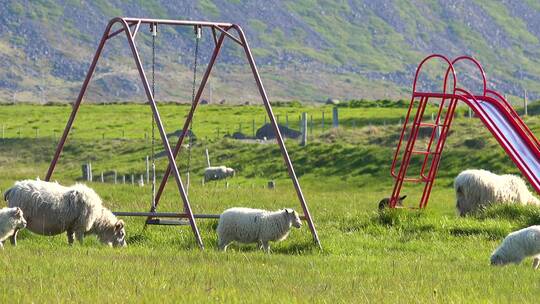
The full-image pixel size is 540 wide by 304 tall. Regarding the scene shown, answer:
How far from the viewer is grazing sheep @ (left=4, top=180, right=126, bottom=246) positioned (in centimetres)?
1806

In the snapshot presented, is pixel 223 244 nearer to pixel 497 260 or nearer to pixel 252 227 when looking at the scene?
pixel 252 227

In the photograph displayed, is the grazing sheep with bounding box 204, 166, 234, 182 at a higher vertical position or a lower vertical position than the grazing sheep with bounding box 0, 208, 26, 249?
lower

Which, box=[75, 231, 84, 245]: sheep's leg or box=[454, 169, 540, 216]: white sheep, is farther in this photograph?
box=[454, 169, 540, 216]: white sheep

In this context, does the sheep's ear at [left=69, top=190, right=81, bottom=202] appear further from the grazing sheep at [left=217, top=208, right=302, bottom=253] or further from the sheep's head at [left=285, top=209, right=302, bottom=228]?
the sheep's head at [left=285, top=209, right=302, bottom=228]

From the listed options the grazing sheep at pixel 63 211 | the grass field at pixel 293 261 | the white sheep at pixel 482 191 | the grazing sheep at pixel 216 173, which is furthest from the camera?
the grazing sheep at pixel 216 173

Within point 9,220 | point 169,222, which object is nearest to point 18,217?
point 9,220

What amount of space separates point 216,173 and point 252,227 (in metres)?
35.5

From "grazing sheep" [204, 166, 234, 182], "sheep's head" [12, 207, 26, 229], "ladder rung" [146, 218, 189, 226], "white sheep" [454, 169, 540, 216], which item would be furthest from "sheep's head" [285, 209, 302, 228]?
"grazing sheep" [204, 166, 234, 182]

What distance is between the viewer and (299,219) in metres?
18.5

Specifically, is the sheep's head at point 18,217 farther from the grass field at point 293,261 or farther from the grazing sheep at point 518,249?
the grazing sheep at point 518,249

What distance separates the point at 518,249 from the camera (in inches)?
645

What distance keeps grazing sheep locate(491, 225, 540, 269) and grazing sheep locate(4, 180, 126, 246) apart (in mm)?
5819

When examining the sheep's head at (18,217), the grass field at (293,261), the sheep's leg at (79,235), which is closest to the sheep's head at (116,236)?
the grass field at (293,261)

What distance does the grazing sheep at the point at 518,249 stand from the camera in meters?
16.2
